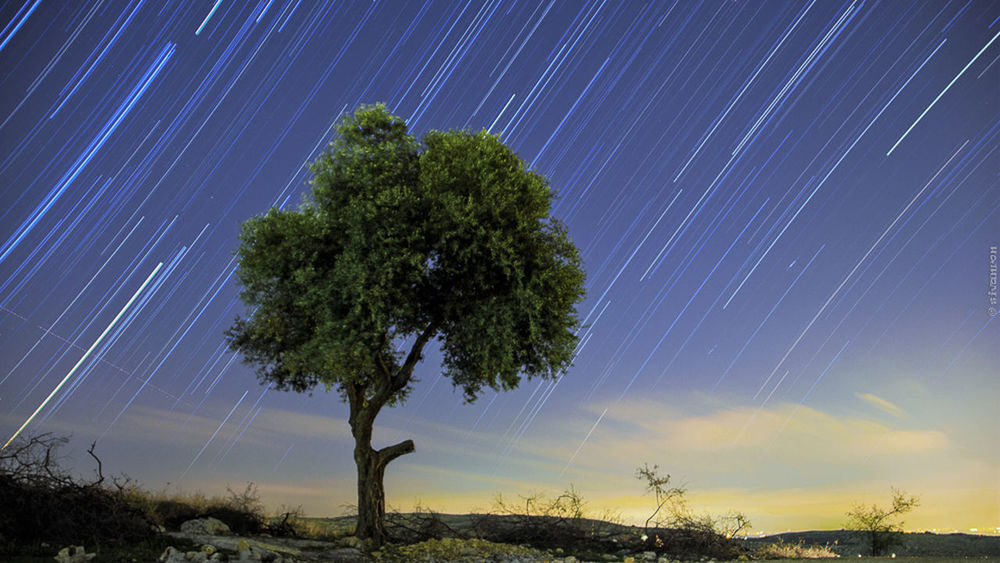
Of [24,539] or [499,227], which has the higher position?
[499,227]

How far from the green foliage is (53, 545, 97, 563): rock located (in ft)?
26.4

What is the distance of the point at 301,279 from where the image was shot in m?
19.9

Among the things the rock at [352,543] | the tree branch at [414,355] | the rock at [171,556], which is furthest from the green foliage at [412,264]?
the rock at [171,556]

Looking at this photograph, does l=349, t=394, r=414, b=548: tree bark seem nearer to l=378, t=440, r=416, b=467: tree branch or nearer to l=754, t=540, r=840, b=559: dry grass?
l=378, t=440, r=416, b=467: tree branch

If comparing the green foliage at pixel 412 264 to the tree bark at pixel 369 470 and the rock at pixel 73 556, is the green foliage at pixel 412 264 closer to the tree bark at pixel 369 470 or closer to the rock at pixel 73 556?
the tree bark at pixel 369 470

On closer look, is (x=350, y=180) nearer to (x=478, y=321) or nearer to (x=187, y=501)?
(x=478, y=321)

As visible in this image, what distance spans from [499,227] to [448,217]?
4.69 ft

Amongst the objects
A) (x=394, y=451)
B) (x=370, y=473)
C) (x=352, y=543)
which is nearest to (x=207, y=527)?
(x=352, y=543)

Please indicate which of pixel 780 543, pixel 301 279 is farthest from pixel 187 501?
pixel 780 543

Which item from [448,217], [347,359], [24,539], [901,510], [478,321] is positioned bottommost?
[24,539]

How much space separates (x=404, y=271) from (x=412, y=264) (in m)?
0.63

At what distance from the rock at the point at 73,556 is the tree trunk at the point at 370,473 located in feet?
29.4

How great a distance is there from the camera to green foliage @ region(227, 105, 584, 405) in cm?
1938

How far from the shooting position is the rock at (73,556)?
1120 cm
